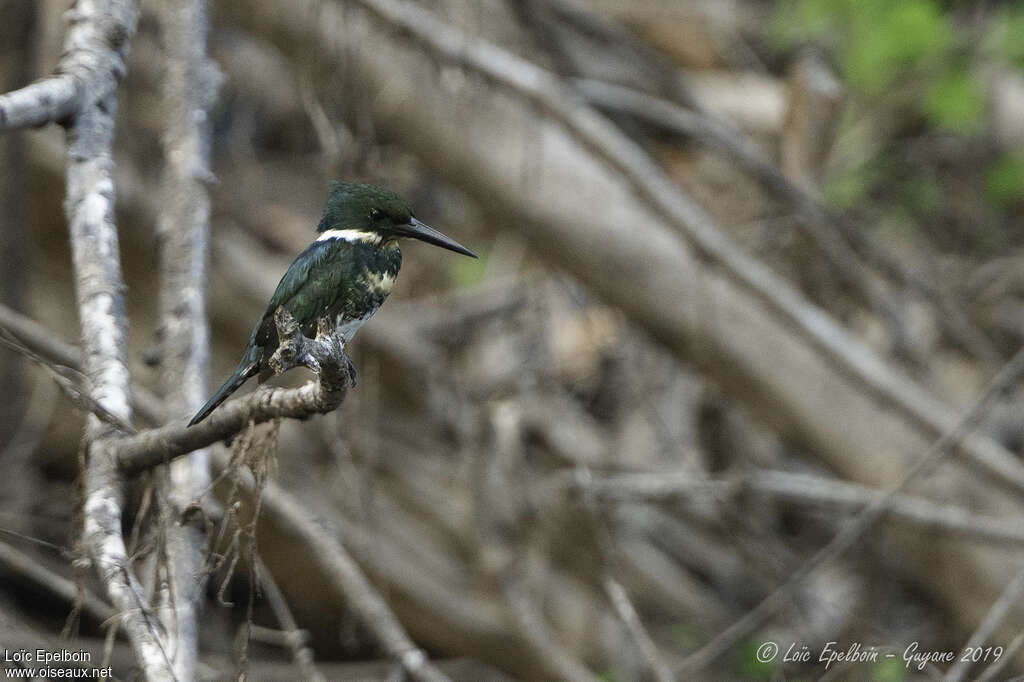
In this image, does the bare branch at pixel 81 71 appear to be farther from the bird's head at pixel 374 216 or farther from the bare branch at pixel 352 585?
the bare branch at pixel 352 585

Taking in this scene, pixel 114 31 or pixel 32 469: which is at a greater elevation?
pixel 114 31

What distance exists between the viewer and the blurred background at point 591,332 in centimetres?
451

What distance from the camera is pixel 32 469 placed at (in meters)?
5.09

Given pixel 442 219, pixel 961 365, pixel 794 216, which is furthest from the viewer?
pixel 442 219

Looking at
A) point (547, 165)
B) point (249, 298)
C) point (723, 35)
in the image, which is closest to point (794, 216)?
point (547, 165)

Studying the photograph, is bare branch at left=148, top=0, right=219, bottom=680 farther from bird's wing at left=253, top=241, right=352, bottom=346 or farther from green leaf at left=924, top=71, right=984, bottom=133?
green leaf at left=924, top=71, right=984, bottom=133

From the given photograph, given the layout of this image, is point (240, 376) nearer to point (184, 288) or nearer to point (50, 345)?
point (184, 288)

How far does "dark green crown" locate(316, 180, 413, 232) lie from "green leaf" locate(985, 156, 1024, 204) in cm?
586

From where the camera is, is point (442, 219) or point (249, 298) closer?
point (249, 298)

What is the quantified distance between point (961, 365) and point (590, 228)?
109 inches

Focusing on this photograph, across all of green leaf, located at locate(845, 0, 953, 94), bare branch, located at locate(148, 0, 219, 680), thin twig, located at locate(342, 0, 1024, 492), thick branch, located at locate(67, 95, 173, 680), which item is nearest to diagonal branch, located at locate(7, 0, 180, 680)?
thick branch, located at locate(67, 95, 173, 680)

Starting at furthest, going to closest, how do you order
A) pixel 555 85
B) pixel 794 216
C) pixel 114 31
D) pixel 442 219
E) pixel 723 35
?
pixel 723 35 → pixel 442 219 → pixel 794 216 → pixel 555 85 → pixel 114 31

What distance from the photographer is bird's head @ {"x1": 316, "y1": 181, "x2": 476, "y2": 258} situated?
6.88 ft

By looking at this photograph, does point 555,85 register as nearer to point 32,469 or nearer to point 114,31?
point 114,31
